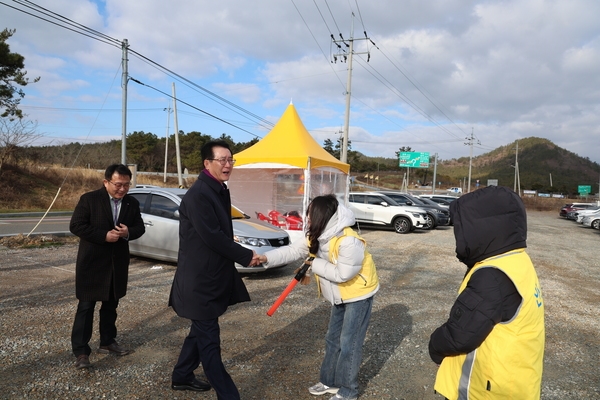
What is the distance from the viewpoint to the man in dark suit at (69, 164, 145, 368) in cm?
361

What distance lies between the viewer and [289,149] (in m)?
12.4

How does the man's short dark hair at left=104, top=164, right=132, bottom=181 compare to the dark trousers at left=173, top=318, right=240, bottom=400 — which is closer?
the dark trousers at left=173, top=318, right=240, bottom=400

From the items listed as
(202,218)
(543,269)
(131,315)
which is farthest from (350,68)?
(202,218)

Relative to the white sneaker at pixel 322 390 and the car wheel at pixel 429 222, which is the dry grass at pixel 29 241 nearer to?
the white sneaker at pixel 322 390

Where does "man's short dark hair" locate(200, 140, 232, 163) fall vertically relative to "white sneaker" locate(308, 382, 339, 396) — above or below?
above

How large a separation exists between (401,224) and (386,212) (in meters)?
0.76

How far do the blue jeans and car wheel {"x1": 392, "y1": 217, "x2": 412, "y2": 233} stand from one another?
13679mm

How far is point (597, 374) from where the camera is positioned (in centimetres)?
404

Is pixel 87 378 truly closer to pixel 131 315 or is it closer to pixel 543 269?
pixel 131 315

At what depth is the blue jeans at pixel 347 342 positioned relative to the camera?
Result: 306 cm

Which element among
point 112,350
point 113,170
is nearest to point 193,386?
point 112,350

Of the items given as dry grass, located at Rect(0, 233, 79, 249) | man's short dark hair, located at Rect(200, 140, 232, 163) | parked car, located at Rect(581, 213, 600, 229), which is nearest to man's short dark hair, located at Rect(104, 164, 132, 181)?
man's short dark hair, located at Rect(200, 140, 232, 163)

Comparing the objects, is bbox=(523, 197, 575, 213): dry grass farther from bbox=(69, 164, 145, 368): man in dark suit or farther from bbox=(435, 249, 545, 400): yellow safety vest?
bbox=(435, 249, 545, 400): yellow safety vest

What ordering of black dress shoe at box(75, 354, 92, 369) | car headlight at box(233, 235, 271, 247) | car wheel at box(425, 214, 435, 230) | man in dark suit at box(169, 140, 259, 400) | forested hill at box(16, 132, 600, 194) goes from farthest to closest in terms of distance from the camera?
forested hill at box(16, 132, 600, 194)
car wheel at box(425, 214, 435, 230)
car headlight at box(233, 235, 271, 247)
black dress shoe at box(75, 354, 92, 369)
man in dark suit at box(169, 140, 259, 400)
